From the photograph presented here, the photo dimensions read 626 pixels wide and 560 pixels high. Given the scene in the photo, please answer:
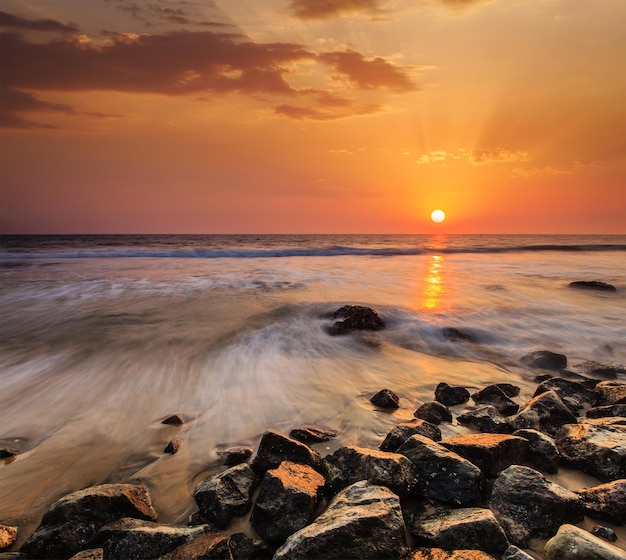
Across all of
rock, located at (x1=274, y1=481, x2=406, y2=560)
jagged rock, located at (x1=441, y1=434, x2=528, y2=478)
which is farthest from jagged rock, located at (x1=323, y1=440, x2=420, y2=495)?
jagged rock, located at (x1=441, y1=434, x2=528, y2=478)

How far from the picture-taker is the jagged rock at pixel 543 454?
2.83 meters

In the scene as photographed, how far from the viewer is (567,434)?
316cm

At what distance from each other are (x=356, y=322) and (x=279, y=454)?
4598mm

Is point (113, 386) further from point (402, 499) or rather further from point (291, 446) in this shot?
point (402, 499)

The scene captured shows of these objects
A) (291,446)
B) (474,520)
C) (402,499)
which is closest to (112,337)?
(291,446)

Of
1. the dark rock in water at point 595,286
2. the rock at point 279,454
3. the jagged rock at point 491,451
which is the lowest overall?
the rock at point 279,454

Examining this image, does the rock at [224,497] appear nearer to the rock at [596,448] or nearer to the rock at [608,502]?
the rock at [608,502]

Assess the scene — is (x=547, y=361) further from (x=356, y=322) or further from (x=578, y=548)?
(x=578, y=548)

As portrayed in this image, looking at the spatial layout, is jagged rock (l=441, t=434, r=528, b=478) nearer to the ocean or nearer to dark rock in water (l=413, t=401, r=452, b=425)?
the ocean

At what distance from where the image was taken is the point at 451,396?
4195 millimetres

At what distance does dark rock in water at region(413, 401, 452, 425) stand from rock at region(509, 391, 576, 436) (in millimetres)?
558

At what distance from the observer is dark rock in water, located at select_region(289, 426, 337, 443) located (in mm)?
3443

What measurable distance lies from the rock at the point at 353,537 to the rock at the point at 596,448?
1.66 metres

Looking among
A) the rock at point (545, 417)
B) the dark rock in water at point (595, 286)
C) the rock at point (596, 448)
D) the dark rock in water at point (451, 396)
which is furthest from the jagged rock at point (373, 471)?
the dark rock in water at point (595, 286)
